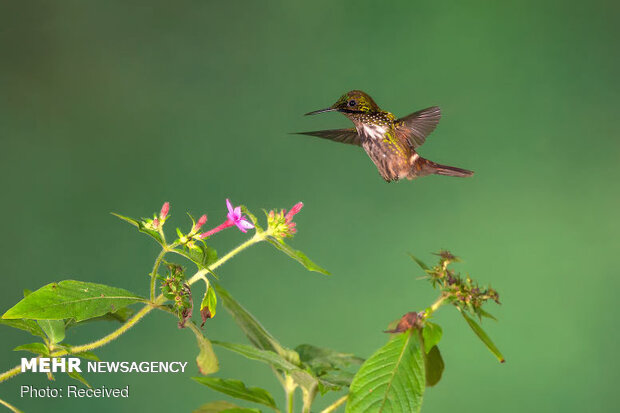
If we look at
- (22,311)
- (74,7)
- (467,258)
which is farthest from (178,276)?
(74,7)

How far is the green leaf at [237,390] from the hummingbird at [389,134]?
421 millimetres

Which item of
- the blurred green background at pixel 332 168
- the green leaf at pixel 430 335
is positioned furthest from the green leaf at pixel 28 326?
the blurred green background at pixel 332 168

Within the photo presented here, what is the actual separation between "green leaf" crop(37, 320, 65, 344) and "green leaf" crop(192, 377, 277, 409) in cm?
19

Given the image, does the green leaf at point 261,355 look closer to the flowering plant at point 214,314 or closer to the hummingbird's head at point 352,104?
the flowering plant at point 214,314

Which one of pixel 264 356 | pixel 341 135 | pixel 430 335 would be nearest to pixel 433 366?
pixel 430 335

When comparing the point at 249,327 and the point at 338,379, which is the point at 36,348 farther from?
the point at 338,379

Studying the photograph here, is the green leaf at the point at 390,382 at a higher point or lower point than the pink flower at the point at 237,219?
lower

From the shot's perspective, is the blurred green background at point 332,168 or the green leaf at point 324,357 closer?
the green leaf at point 324,357

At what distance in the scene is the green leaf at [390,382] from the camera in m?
0.77

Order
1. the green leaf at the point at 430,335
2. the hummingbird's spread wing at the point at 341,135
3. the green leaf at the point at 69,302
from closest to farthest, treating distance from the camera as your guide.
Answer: the green leaf at the point at 69,302, the green leaf at the point at 430,335, the hummingbird's spread wing at the point at 341,135

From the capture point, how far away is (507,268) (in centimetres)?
202

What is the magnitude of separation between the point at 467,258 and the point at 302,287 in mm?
535

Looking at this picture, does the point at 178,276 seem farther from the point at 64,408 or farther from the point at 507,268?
the point at 507,268

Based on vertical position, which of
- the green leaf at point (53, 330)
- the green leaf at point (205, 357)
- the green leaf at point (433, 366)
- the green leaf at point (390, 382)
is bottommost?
the green leaf at point (390, 382)
